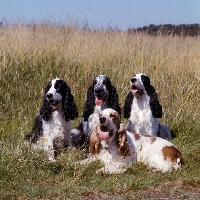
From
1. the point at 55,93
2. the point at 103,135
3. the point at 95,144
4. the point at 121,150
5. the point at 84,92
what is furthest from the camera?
the point at 84,92

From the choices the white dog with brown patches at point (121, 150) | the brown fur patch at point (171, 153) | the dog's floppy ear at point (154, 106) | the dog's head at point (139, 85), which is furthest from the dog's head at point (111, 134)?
the dog's floppy ear at point (154, 106)

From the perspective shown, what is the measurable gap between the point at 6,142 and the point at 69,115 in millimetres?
1284

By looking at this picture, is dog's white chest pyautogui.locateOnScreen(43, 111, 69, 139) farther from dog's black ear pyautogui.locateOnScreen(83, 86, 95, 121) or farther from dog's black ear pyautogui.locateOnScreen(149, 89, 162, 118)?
dog's black ear pyautogui.locateOnScreen(149, 89, 162, 118)

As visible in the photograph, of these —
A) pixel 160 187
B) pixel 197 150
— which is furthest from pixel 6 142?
pixel 197 150

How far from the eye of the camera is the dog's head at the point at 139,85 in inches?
313

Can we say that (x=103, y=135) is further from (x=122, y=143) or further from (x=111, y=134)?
(x=122, y=143)

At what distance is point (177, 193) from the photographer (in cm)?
548

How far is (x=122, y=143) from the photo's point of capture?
6656mm

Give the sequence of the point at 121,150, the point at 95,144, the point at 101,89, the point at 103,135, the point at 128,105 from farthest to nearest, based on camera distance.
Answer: the point at 128,105, the point at 101,89, the point at 95,144, the point at 121,150, the point at 103,135

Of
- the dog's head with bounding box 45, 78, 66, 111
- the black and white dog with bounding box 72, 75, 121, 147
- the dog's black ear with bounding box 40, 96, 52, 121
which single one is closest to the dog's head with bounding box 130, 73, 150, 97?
the black and white dog with bounding box 72, 75, 121, 147

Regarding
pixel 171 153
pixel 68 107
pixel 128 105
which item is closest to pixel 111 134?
pixel 171 153

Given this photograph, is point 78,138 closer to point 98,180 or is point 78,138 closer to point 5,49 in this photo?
point 98,180

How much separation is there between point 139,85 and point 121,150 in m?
1.63

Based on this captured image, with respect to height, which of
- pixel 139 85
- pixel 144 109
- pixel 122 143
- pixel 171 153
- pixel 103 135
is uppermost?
pixel 139 85
